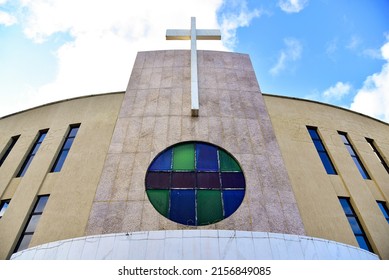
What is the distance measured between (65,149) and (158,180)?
24.9ft

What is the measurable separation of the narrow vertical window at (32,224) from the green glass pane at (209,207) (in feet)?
27.8

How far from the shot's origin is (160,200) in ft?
34.9

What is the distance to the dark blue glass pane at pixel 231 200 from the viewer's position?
34.1 feet

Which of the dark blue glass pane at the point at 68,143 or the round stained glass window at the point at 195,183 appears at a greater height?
the dark blue glass pane at the point at 68,143

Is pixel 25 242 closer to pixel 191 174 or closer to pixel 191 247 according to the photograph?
pixel 191 174

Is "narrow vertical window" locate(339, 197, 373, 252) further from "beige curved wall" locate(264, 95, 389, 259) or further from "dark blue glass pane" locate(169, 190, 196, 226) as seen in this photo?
"dark blue glass pane" locate(169, 190, 196, 226)

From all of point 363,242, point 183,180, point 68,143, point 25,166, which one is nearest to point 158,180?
point 183,180

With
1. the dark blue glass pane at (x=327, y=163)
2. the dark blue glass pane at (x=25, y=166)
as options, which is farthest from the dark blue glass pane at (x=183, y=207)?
the dark blue glass pane at (x=25, y=166)

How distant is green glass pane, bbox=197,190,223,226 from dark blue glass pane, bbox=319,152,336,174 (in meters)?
7.79

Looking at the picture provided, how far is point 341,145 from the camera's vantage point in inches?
616

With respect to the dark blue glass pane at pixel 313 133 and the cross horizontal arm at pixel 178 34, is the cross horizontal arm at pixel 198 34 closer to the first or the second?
the cross horizontal arm at pixel 178 34
